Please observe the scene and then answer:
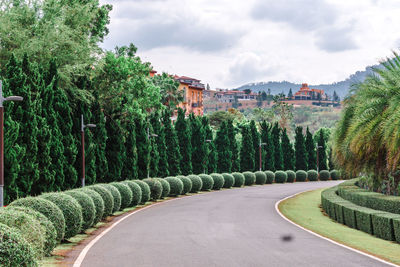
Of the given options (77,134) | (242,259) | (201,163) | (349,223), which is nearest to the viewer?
(242,259)

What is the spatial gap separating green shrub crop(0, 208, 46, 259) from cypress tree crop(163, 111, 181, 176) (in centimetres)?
4162

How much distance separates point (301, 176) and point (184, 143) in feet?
93.0

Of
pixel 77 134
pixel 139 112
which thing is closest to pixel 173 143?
pixel 139 112

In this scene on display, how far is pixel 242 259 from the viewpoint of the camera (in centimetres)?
1284

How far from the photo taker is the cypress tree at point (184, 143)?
56.3 metres

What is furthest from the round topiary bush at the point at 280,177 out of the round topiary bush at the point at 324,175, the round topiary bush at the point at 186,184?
the round topiary bush at the point at 186,184

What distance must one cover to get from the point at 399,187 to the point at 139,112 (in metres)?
23.1

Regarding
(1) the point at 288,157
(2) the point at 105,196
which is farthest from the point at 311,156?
(2) the point at 105,196

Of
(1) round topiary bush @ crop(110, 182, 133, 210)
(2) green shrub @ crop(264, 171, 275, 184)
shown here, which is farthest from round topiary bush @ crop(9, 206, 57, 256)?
(2) green shrub @ crop(264, 171, 275, 184)

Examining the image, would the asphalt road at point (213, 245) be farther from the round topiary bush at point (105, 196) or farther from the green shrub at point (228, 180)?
the green shrub at point (228, 180)

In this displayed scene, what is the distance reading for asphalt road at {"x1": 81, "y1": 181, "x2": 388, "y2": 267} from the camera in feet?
41.4

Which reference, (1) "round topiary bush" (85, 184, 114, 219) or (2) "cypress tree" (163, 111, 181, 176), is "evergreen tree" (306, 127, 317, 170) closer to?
(2) "cypress tree" (163, 111, 181, 176)

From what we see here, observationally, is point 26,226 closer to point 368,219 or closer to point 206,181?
point 368,219

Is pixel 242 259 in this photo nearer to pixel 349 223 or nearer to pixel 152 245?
pixel 152 245
